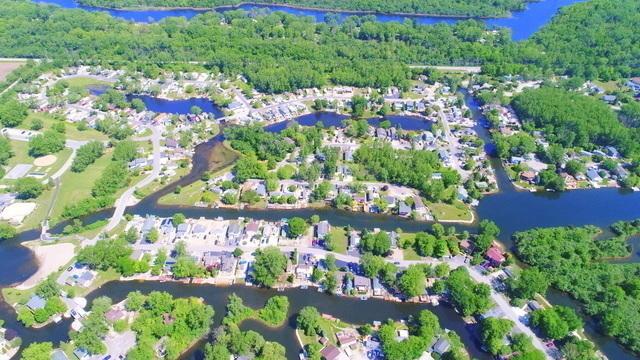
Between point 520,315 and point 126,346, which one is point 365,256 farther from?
point 126,346

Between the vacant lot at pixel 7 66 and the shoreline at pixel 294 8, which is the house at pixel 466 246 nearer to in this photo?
the shoreline at pixel 294 8

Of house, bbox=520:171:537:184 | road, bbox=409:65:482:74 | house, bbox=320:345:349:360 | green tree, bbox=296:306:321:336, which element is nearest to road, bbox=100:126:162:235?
green tree, bbox=296:306:321:336

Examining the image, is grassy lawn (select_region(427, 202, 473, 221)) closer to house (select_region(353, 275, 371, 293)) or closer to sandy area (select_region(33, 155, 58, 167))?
house (select_region(353, 275, 371, 293))

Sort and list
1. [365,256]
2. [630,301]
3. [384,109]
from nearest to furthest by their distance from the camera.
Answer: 1. [630,301]
2. [365,256]
3. [384,109]

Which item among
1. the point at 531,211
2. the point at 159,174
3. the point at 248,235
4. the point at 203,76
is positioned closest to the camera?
the point at 248,235

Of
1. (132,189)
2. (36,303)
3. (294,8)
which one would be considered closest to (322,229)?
(132,189)

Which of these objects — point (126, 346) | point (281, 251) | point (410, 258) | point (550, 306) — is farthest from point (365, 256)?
point (126, 346)
